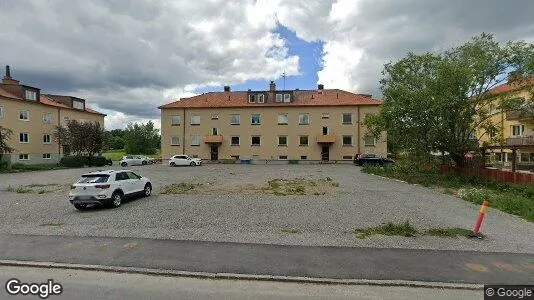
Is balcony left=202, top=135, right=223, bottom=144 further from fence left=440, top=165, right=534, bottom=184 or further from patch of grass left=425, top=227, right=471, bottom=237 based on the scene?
patch of grass left=425, top=227, right=471, bottom=237

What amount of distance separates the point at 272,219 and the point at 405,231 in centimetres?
403

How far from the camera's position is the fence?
703 inches

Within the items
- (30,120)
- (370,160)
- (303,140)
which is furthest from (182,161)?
(370,160)

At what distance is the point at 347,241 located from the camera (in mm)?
8000

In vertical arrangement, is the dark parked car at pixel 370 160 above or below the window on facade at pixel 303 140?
below

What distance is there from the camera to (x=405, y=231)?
28.8 ft

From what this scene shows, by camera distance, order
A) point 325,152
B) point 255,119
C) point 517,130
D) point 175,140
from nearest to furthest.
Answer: point 517,130, point 325,152, point 255,119, point 175,140

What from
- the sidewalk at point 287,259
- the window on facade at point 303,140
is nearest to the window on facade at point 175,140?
the window on facade at point 303,140

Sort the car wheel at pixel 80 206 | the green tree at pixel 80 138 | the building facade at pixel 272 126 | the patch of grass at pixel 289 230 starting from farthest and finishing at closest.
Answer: the building facade at pixel 272 126 → the green tree at pixel 80 138 → the car wheel at pixel 80 206 → the patch of grass at pixel 289 230

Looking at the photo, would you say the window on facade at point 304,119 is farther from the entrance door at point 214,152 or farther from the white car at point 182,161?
the white car at point 182,161

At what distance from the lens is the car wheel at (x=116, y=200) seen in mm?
12892

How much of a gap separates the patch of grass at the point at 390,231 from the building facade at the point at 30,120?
41.7 metres

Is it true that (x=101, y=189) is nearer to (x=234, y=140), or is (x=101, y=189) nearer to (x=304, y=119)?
(x=234, y=140)

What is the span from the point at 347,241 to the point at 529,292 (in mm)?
3608
